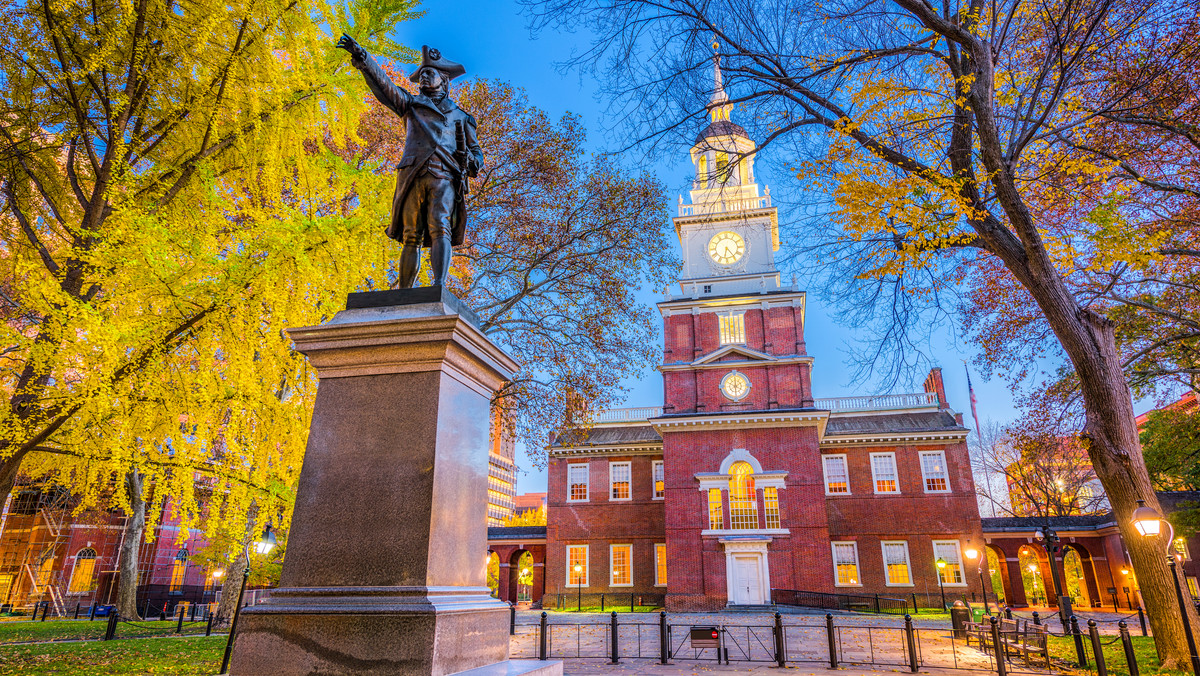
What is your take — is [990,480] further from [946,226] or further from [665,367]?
[946,226]

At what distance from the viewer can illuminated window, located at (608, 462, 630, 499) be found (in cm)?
3544

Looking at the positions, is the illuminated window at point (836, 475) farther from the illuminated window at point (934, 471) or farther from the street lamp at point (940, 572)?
the street lamp at point (940, 572)

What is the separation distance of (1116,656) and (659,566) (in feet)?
77.5

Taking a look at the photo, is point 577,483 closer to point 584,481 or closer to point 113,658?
point 584,481

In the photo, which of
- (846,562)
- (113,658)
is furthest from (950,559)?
(113,658)

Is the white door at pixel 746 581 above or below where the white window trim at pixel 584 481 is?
below

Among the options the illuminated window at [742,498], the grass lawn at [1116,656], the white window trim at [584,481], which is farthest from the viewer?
the white window trim at [584,481]

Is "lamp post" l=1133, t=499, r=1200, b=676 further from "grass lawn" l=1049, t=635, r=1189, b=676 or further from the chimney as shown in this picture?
the chimney

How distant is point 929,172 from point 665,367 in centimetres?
2333

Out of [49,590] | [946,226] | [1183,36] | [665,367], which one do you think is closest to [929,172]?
[946,226]

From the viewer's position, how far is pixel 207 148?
29.6 ft

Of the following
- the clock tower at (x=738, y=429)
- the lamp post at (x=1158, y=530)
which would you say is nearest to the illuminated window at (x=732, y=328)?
the clock tower at (x=738, y=429)

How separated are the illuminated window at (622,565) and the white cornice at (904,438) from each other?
12.3 meters

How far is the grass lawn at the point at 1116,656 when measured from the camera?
9.80 meters
